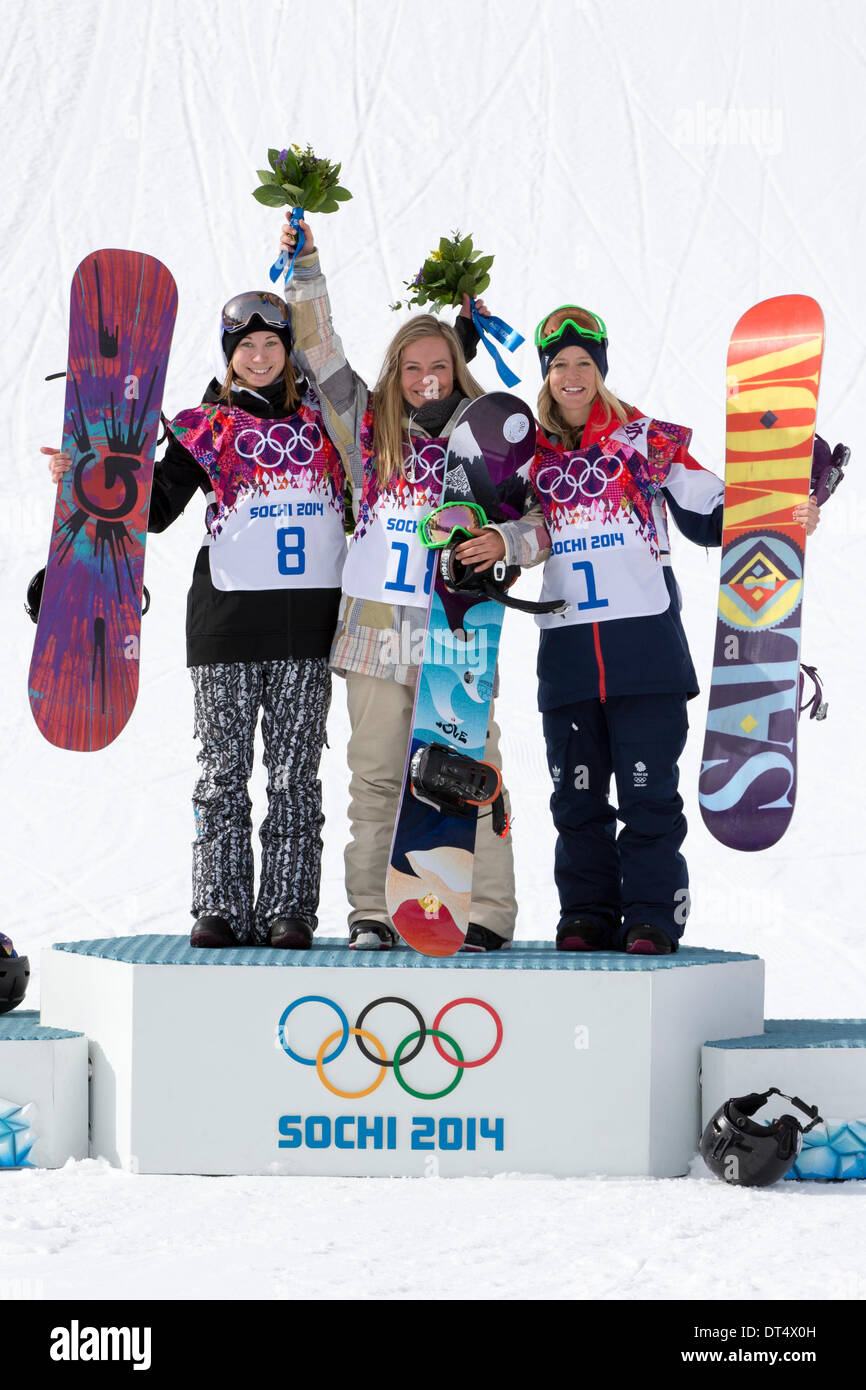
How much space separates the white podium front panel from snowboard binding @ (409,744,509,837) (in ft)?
1.33

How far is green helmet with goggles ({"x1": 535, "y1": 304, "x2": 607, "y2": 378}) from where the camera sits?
373 cm

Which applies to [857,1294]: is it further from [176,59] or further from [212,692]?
[176,59]

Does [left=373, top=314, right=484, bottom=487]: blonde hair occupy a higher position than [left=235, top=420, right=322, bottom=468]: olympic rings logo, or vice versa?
[left=373, top=314, right=484, bottom=487]: blonde hair

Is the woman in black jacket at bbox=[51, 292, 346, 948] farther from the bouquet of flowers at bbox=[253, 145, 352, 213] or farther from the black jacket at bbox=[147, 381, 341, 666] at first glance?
the bouquet of flowers at bbox=[253, 145, 352, 213]

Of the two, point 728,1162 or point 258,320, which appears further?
point 258,320

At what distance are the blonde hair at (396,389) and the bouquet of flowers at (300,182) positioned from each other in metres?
0.34

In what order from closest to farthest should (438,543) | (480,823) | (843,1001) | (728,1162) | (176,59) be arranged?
(728,1162) < (438,543) < (480,823) < (843,1001) < (176,59)

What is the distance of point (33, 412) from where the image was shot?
37.1 feet

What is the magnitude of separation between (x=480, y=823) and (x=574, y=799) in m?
0.23

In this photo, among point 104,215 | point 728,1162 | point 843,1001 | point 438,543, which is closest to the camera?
point 728,1162

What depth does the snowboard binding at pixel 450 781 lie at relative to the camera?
11.0 feet

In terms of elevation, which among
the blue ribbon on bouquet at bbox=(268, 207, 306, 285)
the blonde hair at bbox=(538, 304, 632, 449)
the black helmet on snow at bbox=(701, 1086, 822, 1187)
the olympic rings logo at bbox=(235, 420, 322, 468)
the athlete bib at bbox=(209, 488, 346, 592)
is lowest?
the black helmet on snow at bbox=(701, 1086, 822, 1187)

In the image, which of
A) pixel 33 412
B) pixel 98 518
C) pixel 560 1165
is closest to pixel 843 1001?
pixel 560 1165

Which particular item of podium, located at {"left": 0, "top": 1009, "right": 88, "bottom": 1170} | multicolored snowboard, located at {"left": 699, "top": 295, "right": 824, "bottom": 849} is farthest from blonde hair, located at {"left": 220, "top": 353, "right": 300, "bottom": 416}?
podium, located at {"left": 0, "top": 1009, "right": 88, "bottom": 1170}
